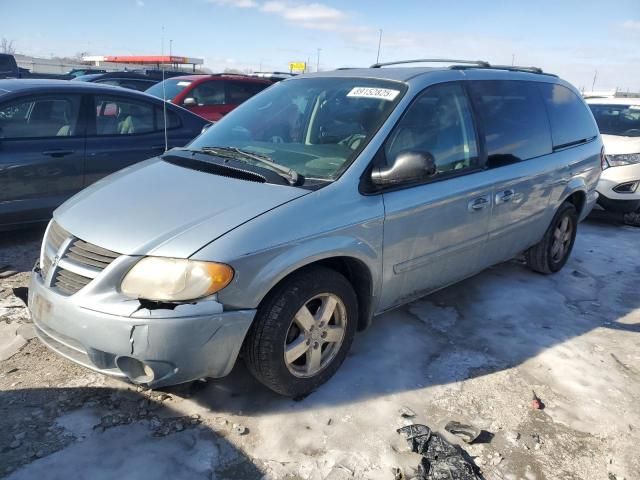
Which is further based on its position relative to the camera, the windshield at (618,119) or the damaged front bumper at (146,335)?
the windshield at (618,119)

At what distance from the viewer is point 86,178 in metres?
5.00

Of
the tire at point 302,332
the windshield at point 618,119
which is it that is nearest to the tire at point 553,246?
the tire at point 302,332

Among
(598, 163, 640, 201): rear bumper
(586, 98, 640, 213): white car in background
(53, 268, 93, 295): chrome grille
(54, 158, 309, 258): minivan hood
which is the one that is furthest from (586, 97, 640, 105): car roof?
(53, 268, 93, 295): chrome grille

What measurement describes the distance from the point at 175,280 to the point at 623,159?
682 cm

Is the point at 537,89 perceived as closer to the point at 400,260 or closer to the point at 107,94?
the point at 400,260

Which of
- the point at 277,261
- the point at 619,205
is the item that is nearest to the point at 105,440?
the point at 277,261

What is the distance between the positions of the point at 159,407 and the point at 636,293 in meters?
4.19

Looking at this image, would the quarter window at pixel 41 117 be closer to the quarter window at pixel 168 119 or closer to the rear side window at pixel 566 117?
the quarter window at pixel 168 119

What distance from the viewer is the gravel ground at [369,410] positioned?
2377 mm

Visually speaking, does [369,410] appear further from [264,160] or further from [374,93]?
[374,93]

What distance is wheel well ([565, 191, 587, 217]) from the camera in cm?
489

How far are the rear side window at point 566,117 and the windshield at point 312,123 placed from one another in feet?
6.33

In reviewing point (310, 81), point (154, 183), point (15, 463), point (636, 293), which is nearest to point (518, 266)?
point (636, 293)

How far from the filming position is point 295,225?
99.7 inches
